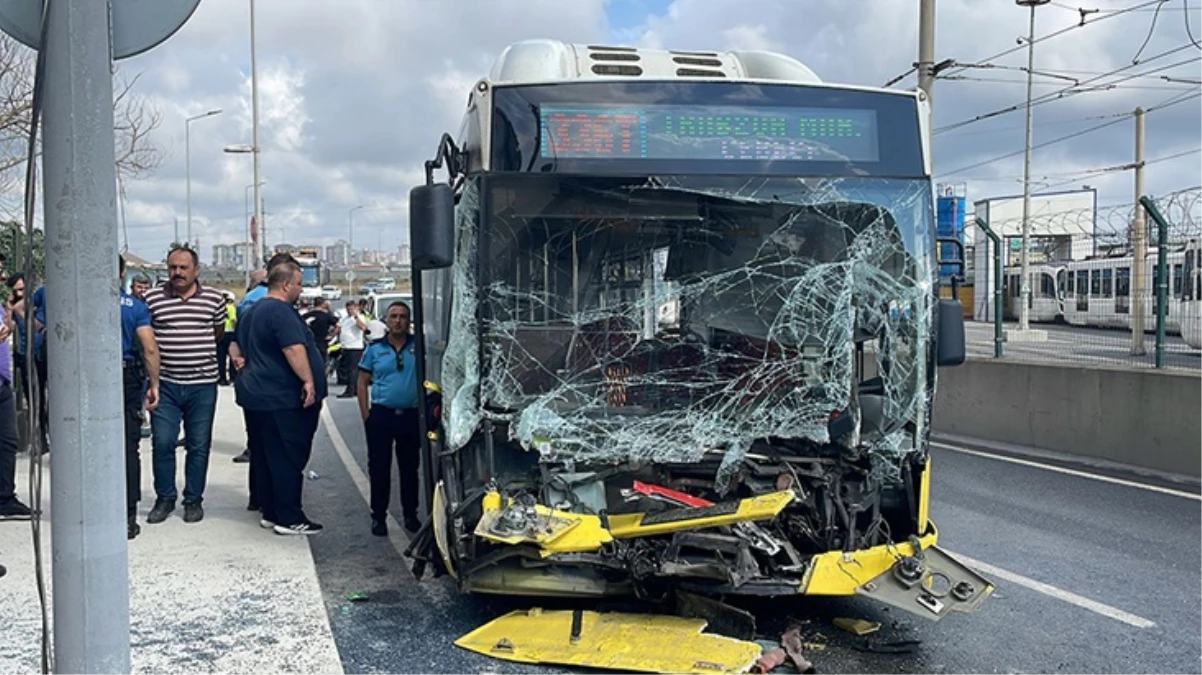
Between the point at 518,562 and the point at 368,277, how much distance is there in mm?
94098

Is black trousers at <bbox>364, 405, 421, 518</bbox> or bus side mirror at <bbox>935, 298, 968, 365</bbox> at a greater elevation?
bus side mirror at <bbox>935, 298, 968, 365</bbox>

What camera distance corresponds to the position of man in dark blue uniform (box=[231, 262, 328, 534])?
6.89 metres

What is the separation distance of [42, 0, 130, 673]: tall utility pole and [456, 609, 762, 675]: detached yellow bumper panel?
230 centimetres

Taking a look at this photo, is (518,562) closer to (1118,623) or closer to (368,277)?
(1118,623)

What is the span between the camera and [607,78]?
17.8 feet

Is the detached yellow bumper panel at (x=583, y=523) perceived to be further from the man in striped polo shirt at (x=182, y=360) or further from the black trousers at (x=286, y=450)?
the man in striped polo shirt at (x=182, y=360)

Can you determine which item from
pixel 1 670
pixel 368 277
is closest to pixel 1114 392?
pixel 1 670

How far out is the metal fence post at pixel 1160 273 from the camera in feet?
33.1

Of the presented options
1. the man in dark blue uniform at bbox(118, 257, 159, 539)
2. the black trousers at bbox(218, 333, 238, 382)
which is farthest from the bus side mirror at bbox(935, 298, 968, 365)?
the black trousers at bbox(218, 333, 238, 382)

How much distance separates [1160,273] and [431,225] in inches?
330

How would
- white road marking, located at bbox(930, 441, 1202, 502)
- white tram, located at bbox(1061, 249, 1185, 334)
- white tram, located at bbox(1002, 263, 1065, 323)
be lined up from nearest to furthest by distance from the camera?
white road marking, located at bbox(930, 441, 1202, 502) < white tram, located at bbox(1061, 249, 1185, 334) < white tram, located at bbox(1002, 263, 1065, 323)

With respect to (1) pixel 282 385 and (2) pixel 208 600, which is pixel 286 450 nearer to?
(1) pixel 282 385

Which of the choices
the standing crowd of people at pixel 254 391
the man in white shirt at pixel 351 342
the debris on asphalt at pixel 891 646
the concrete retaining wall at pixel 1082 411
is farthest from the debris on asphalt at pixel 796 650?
the man in white shirt at pixel 351 342

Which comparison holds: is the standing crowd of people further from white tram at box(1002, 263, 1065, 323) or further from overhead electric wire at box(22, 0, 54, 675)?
white tram at box(1002, 263, 1065, 323)
